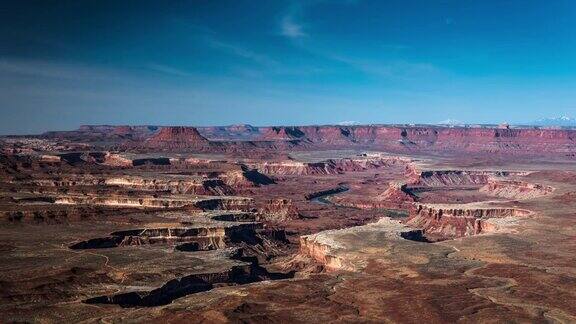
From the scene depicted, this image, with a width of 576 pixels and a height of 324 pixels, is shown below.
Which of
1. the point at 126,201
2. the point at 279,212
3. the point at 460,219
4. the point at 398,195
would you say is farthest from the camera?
the point at 398,195

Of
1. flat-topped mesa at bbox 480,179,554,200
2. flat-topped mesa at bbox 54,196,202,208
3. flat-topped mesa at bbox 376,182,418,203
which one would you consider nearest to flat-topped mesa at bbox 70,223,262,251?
flat-topped mesa at bbox 54,196,202,208

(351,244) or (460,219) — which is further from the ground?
(351,244)

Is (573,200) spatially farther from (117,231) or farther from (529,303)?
(117,231)

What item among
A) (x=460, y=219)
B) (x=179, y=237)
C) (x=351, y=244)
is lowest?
(x=460, y=219)

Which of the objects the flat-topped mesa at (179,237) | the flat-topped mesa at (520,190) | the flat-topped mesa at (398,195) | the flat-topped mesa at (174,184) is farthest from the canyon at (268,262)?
the flat-topped mesa at (398,195)

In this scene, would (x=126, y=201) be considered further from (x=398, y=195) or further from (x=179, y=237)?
(x=398, y=195)

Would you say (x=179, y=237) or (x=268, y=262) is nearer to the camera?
(x=268, y=262)

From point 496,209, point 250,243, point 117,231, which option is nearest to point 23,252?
point 117,231

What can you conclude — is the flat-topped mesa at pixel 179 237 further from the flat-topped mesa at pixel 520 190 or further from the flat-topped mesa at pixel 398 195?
the flat-topped mesa at pixel 520 190

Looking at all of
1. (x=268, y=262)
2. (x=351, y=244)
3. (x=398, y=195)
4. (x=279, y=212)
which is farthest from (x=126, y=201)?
(x=398, y=195)
